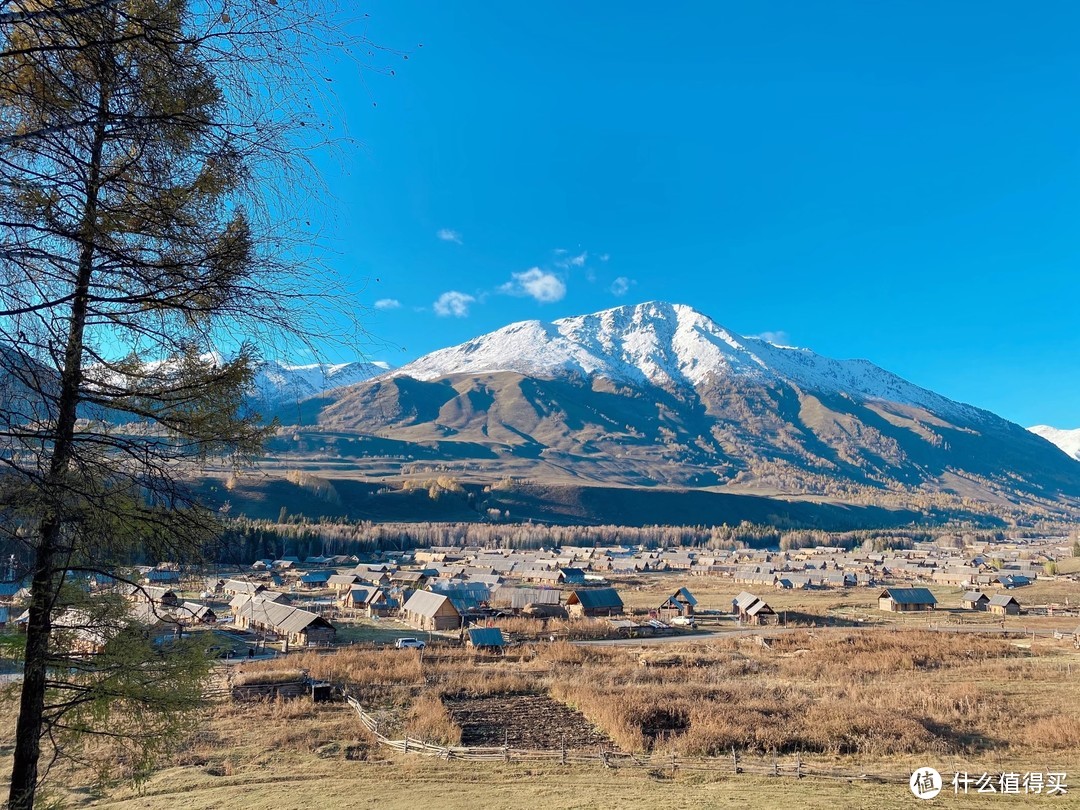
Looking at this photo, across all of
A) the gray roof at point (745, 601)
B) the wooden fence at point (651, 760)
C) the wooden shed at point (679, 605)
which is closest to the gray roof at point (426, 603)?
the wooden shed at point (679, 605)

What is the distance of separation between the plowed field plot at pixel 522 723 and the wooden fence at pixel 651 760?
3.62ft

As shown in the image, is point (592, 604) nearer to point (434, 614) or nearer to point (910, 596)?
point (434, 614)

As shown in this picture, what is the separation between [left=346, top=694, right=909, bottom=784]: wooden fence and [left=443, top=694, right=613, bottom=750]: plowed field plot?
1.10 meters

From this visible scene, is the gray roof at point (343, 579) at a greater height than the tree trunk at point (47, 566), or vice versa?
the tree trunk at point (47, 566)

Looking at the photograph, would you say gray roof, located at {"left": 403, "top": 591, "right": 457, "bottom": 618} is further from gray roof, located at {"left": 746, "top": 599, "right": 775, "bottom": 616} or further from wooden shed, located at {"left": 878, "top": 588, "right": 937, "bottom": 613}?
wooden shed, located at {"left": 878, "top": 588, "right": 937, "bottom": 613}

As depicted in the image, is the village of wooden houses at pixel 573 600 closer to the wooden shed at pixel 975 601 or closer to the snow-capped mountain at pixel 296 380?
the wooden shed at pixel 975 601

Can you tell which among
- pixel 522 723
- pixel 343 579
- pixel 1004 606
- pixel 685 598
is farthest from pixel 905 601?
pixel 343 579

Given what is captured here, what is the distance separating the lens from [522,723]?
71.7ft

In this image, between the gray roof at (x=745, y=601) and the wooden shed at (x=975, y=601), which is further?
the wooden shed at (x=975, y=601)

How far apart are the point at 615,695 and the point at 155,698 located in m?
21.3

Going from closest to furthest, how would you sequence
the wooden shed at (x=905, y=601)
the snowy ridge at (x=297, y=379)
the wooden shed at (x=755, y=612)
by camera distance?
1. the snowy ridge at (x=297, y=379)
2. the wooden shed at (x=755, y=612)
3. the wooden shed at (x=905, y=601)

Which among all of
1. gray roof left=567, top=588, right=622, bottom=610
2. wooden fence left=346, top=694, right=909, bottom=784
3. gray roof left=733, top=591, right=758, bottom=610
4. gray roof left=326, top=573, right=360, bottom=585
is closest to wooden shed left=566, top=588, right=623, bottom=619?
gray roof left=567, top=588, right=622, bottom=610

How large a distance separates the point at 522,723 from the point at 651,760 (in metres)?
6.26

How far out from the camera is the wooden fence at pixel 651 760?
51.2 feet
